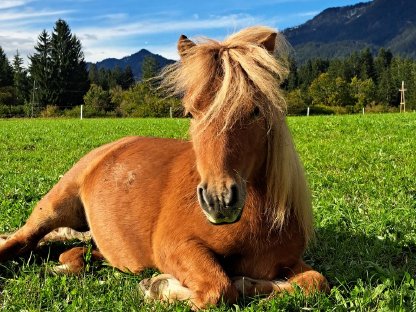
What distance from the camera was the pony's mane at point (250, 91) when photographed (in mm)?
3506

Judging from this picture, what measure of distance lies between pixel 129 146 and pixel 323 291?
109 inches

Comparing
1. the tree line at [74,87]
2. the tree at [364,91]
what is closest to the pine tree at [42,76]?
the tree line at [74,87]

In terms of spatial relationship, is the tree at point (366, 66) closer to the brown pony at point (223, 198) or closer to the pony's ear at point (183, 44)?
the brown pony at point (223, 198)

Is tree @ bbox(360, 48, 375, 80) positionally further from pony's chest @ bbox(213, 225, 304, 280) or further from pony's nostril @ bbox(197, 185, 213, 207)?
pony's nostril @ bbox(197, 185, 213, 207)

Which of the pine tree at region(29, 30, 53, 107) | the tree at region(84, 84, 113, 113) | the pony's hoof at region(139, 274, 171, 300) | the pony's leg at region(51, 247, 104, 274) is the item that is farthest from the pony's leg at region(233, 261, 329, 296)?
the pine tree at region(29, 30, 53, 107)

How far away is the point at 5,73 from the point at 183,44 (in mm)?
106348

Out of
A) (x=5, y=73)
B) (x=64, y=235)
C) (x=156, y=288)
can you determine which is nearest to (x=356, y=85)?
(x=5, y=73)

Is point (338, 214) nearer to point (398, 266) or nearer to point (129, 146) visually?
point (398, 266)

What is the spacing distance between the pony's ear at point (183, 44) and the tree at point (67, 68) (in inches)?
3701

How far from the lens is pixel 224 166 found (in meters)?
3.26

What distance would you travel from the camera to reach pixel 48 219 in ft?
17.1

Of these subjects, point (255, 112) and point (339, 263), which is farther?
point (339, 263)

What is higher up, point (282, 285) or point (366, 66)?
point (366, 66)

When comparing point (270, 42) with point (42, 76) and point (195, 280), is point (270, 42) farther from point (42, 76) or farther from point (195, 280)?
point (42, 76)
